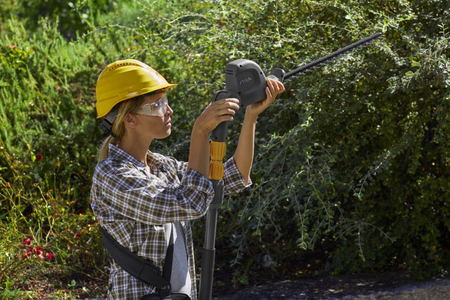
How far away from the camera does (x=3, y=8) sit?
32.1 feet

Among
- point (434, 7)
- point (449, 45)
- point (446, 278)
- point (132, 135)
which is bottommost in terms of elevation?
point (446, 278)

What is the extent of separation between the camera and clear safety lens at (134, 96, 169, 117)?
7.68 ft

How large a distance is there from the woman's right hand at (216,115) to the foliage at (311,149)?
1433mm

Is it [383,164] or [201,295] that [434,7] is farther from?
[201,295]

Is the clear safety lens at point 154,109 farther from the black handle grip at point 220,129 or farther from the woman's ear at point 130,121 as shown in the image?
the black handle grip at point 220,129

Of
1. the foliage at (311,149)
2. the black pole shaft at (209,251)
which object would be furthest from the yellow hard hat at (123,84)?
the foliage at (311,149)

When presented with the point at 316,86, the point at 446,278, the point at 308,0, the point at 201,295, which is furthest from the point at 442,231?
the point at 201,295

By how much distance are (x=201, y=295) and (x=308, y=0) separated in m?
2.14

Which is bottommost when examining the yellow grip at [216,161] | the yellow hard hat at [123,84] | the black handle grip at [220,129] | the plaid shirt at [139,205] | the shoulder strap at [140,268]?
the shoulder strap at [140,268]

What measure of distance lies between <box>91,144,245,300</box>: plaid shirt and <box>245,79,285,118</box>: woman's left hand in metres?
0.34

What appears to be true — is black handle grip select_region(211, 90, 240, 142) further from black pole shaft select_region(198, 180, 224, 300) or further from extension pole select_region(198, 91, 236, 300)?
black pole shaft select_region(198, 180, 224, 300)

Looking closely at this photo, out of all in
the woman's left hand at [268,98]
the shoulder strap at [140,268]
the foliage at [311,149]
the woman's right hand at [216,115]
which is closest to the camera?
the woman's right hand at [216,115]

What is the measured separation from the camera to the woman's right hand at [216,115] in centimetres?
213

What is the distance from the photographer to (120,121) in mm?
2342
